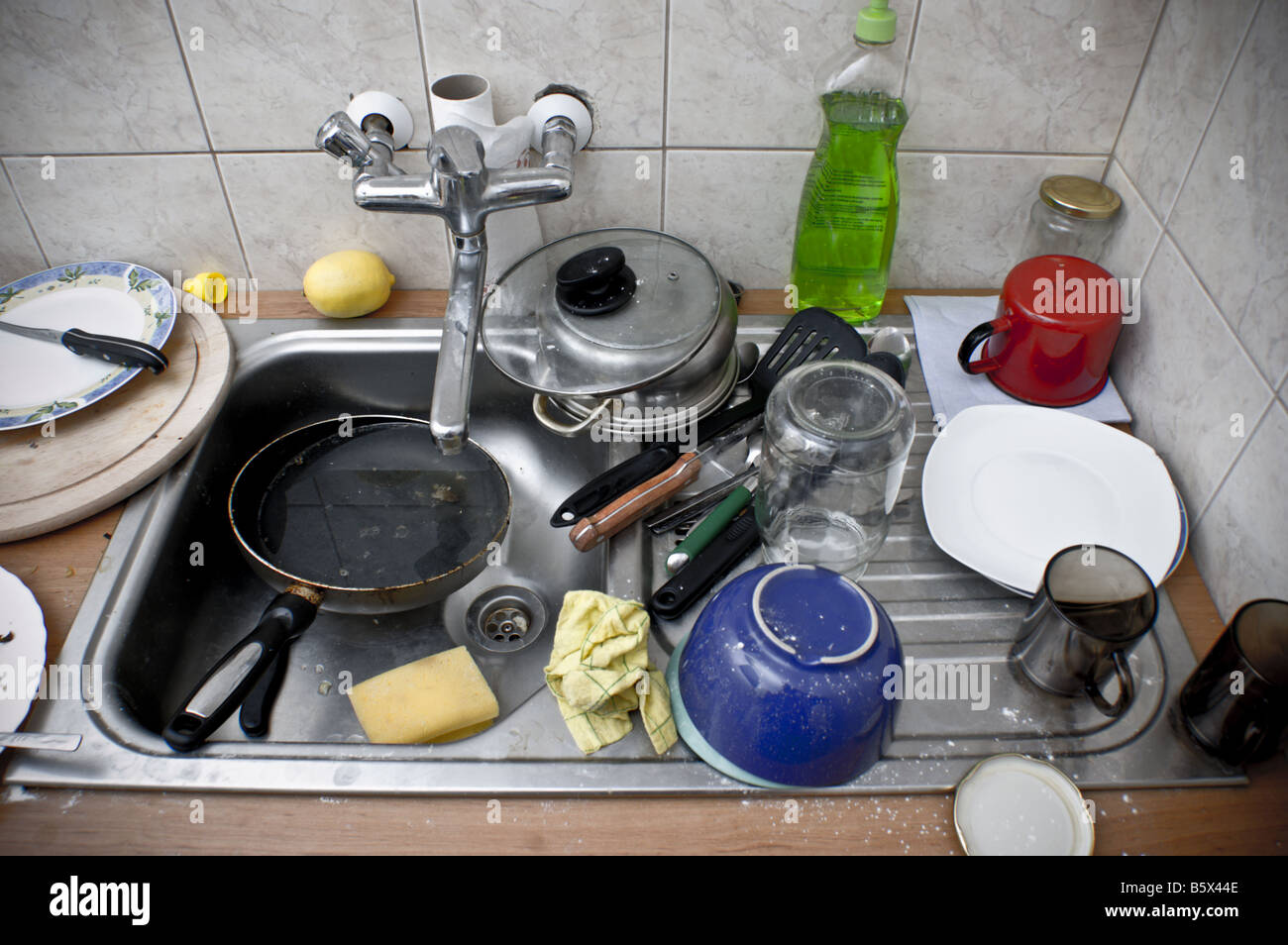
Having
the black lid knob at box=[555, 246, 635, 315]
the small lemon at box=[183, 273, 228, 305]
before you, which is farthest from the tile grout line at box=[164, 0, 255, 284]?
the black lid knob at box=[555, 246, 635, 315]

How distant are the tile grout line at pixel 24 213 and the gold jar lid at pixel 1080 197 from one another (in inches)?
46.9

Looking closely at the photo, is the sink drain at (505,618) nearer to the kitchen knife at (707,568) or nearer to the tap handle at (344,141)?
the kitchen knife at (707,568)

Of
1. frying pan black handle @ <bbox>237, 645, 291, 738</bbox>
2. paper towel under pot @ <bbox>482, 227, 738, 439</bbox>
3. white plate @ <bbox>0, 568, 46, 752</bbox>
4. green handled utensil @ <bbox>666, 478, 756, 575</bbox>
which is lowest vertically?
frying pan black handle @ <bbox>237, 645, 291, 738</bbox>

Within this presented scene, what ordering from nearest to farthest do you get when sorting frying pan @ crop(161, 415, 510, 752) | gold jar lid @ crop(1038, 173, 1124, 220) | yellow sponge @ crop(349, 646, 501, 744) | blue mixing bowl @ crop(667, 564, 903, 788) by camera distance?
blue mixing bowl @ crop(667, 564, 903, 788)
yellow sponge @ crop(349, 646, 501, 744)
frying pan @ crop(161, 415, 510, 752)
gold jar lid @ crop(1038, 173, 1124, 220)

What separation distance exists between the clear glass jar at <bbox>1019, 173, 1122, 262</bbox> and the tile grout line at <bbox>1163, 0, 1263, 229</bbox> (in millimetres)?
75

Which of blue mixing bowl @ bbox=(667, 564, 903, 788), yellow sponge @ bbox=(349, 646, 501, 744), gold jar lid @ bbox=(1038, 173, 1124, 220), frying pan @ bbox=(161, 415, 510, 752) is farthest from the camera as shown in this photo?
gold jar lid @ bbox=(1038, 173, 1124, 220)

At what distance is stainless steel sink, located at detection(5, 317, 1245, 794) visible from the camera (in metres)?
0.66

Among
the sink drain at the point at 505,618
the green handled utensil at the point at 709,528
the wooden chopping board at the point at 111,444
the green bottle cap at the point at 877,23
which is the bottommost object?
the sink drain at the point at 505,618

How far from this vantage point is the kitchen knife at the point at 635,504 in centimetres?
79

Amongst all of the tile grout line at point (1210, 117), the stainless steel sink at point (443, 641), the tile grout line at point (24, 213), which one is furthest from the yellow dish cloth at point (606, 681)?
the tile grout line at point (24, 213)

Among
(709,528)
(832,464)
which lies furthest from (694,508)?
(832,464)

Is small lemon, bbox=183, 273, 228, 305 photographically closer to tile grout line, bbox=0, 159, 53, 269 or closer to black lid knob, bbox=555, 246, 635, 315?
tile grout line, bbox=0, 159, 53, 269

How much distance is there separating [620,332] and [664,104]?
0.88 ft
